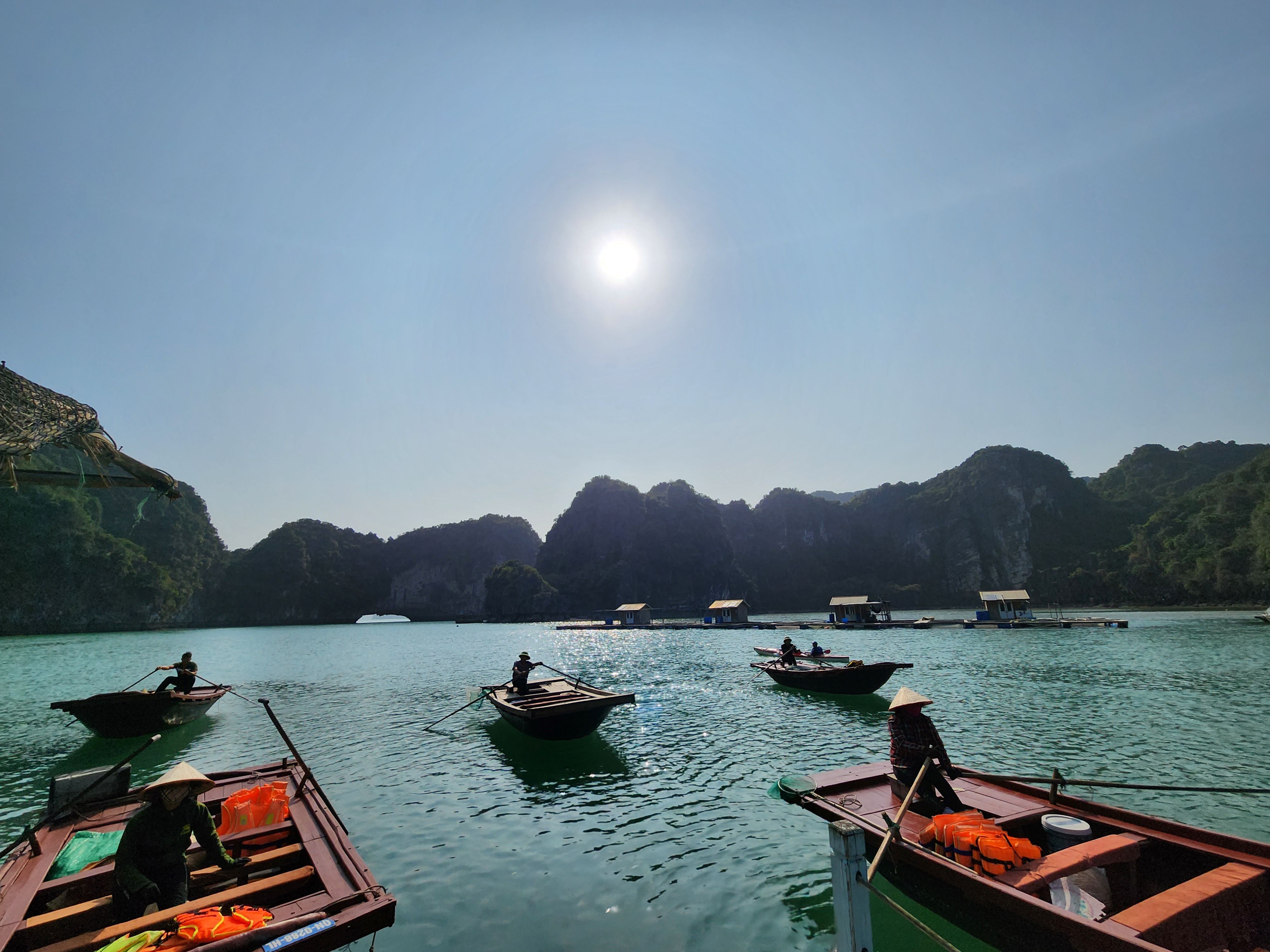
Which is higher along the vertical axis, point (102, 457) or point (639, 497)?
point (639, 497)

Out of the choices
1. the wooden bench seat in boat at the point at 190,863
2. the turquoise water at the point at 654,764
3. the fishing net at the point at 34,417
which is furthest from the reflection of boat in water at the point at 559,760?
the fishing net at the point at 34,417

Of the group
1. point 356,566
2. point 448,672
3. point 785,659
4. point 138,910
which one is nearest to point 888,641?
point 785,659

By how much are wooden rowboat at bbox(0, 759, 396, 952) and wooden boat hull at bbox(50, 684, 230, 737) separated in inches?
497

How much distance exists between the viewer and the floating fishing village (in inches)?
201

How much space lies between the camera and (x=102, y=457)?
11.3 metres

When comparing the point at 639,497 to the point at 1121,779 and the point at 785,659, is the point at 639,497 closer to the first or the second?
the point at 785,659

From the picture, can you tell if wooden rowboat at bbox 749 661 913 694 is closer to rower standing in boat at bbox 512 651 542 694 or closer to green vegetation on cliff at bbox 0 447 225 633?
rower standing in boat at bbox 512 651 542 694

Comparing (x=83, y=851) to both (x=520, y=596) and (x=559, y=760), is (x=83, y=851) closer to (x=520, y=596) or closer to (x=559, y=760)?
(x=559, y=760)

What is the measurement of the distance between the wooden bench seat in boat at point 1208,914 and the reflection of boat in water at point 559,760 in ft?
34.9

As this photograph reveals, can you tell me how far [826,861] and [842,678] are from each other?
1504 cm

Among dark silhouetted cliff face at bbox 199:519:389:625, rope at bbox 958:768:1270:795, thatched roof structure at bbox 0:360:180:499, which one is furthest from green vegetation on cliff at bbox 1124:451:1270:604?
dark silhouetted cliff face at bbox 199:519:389:625

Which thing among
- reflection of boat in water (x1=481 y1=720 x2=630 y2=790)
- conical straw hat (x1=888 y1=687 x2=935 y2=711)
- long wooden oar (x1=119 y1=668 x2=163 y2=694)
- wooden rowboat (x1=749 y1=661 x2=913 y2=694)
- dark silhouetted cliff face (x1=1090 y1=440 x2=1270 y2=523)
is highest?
dark silhouetted cliff face (x1=1090 y1=440 x2=1270 y2=523)

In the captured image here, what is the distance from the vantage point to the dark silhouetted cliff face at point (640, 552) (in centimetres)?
15125

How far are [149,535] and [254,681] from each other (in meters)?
133
